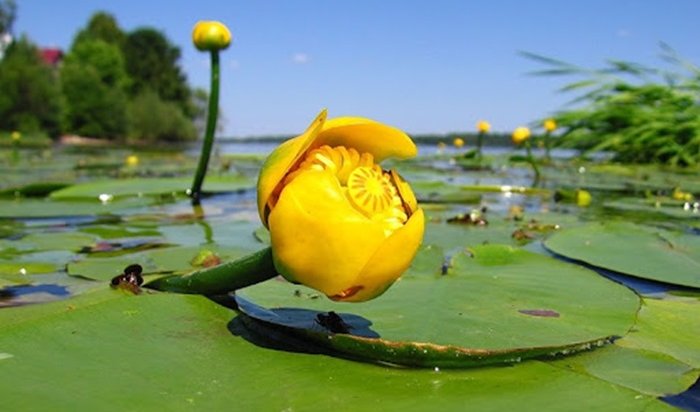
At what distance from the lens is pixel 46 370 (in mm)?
663

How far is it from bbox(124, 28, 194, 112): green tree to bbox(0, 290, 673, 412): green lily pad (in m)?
41.3

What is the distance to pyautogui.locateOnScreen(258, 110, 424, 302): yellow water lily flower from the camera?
658 millimetres

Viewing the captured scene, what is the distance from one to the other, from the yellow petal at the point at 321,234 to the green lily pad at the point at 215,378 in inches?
4.2

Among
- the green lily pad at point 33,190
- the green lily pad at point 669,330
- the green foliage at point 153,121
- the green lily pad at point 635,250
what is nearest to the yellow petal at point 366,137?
the green lily pad at point 669,330

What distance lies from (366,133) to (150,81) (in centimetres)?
4276

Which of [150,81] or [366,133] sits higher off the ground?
[150,81]

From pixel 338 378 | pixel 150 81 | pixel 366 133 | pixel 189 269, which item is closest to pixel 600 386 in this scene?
pixel 338 378

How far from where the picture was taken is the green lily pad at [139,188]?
2.57m

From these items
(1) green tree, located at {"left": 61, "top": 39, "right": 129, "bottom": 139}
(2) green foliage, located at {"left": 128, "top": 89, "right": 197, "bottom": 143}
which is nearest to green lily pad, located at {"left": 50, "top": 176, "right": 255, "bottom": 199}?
(1) green tree, located at {"left": 61, "top": 39, "right": 129, "bottom": 139}

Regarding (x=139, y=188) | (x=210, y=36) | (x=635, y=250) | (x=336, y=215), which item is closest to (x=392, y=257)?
(x=336, y=215)

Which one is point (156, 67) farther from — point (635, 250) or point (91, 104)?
point (635, 250)

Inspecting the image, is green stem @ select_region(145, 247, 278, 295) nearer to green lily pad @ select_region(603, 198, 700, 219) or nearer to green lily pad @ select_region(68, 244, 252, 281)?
green lily pad @ select_region(68, 244, 252, 281)

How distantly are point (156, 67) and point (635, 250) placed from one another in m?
43.0

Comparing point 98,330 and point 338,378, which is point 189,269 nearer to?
point 98,330
